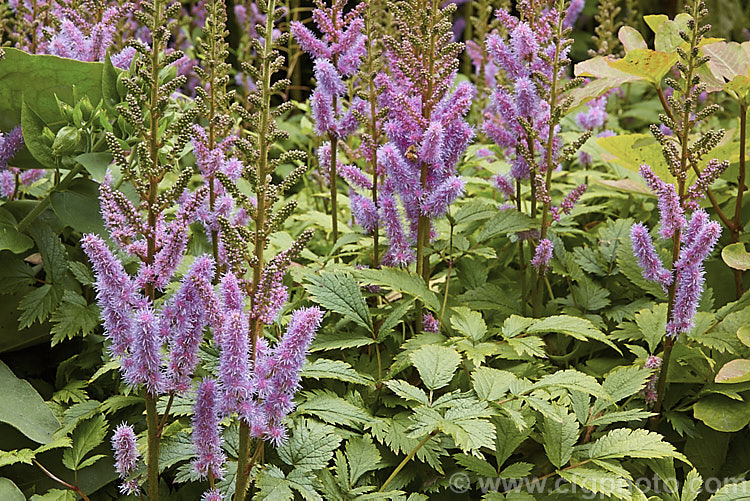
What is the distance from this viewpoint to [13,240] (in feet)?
6.34

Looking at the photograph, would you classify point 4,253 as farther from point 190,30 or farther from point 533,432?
point 190,30

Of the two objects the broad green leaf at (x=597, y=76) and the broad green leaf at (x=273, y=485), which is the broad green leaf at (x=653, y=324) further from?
the broad green leaf at (x=273, y=485)

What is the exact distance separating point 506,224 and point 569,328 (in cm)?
42

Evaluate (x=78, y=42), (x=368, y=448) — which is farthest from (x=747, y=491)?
(x=78, y=42)

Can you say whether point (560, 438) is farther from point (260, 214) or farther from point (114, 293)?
point (114, 293)

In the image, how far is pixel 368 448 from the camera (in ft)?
5.36

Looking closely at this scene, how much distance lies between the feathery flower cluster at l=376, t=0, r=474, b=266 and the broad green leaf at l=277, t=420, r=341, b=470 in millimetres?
698

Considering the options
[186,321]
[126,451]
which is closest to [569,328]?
[186,321]

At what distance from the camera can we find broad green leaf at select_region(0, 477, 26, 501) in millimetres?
1565

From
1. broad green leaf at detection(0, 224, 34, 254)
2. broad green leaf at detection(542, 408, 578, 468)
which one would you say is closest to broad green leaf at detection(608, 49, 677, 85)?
broad green leaf at detection(542, 408, 578, 468)

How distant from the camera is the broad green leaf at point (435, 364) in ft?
5.23

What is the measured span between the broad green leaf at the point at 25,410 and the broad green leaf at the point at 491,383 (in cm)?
104

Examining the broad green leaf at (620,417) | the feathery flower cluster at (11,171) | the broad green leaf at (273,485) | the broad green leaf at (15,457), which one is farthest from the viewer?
the feathery flower cluster at (11,171)

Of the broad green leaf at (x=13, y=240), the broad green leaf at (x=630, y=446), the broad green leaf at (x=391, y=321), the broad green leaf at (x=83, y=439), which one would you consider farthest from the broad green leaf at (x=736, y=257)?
the broad green leaf at (x=13, y=240)
